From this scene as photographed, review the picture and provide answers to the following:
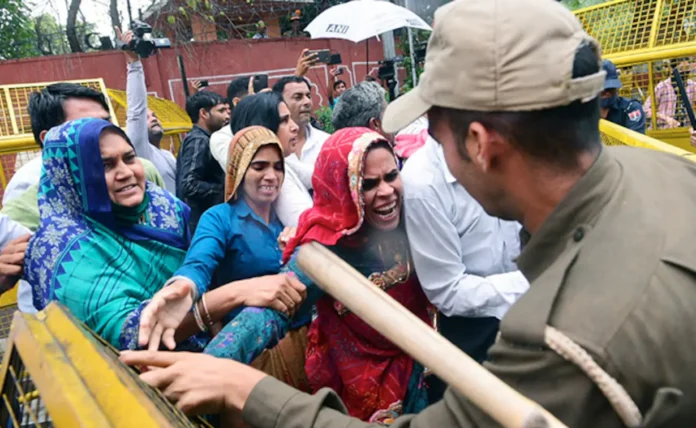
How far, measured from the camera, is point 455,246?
205 centimetres

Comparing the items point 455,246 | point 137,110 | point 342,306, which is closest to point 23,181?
point 137,110

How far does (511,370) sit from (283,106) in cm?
282

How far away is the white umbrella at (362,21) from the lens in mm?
7188

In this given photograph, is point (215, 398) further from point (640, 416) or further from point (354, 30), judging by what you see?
point (354, 30)

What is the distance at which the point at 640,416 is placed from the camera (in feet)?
2.57

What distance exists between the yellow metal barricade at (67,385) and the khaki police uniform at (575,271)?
25cm

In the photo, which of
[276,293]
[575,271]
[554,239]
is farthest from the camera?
[276,293]

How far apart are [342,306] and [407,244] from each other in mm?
369

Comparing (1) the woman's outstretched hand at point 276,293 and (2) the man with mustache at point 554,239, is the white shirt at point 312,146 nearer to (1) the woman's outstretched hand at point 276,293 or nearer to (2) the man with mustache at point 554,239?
(1) the woman's outstretched hand at point 276,293

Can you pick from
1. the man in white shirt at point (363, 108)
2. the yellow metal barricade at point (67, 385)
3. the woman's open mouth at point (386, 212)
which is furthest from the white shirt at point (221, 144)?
the yellow metal barricade at point (67, 385)

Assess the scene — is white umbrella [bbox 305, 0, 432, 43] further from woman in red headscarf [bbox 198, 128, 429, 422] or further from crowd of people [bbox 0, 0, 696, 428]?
woman in red headscarf [bbox 198, 128, 429, 422]

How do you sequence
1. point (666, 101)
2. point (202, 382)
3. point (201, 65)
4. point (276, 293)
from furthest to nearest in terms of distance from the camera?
point (201, 65) → point (666, 101) → point (276, 293) → point (202, 382)

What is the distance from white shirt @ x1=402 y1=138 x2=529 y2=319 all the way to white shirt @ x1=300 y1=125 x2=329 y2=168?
1821mm

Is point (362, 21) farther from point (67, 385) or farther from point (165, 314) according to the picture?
point (67, 385)
